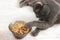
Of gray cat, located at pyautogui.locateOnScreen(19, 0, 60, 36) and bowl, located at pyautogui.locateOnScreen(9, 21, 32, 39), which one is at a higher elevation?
gray cat, located at pyautogui.locateOnScreen(19, 0, 60, 36)

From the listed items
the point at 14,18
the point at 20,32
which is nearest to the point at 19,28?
the point at 20,32

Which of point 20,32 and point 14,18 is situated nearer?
point 20,32

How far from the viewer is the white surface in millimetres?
1033

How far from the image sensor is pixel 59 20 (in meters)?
1.03

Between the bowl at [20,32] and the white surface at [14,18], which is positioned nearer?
the bowl at [20,32]

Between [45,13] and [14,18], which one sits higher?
[45,13]

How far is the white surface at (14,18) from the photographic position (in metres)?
1.03

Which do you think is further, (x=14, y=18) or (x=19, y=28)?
Result: (x=14, y=18)

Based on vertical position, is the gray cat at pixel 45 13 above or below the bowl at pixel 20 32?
above

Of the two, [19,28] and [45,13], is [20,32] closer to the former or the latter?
[19,28]

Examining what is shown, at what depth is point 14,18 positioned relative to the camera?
3.57 ft

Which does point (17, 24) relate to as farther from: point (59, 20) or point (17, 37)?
point (59, 20)

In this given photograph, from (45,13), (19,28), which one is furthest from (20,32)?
(45,13)

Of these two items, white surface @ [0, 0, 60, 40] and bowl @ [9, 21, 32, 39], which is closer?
bowl @ [9, 21, 32, 39]
